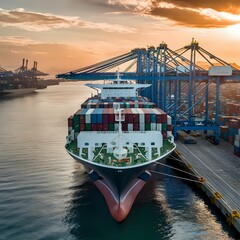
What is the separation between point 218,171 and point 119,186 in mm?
11682

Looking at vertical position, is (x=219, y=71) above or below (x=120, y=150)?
above

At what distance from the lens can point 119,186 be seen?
74.1 feet

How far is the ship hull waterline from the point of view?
2212cm

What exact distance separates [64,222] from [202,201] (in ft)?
37.9

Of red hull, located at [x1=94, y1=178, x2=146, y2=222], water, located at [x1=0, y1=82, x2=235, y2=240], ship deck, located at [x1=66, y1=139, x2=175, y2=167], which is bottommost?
water, located at [x1=0, y1=82, x2=235, y2=240]

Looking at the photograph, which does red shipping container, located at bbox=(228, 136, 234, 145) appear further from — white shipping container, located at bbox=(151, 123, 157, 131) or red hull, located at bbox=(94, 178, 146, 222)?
red hull, located at bbox=(94, 178, 146, 222)

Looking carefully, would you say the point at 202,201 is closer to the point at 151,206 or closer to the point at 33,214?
the point at 151,206

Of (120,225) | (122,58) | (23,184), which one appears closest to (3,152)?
(23,184)

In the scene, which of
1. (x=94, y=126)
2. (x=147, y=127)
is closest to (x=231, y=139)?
(x=147, y=127)

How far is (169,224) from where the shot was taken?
2214 centimetres

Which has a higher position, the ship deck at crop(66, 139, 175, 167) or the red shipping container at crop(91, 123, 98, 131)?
the red shipping container at crop(91, 123, 98, 131)

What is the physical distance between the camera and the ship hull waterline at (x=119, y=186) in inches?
871

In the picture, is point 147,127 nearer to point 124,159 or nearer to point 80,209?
point 124,159

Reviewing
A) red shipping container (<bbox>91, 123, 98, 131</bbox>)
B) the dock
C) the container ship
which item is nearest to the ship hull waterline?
the container ship
